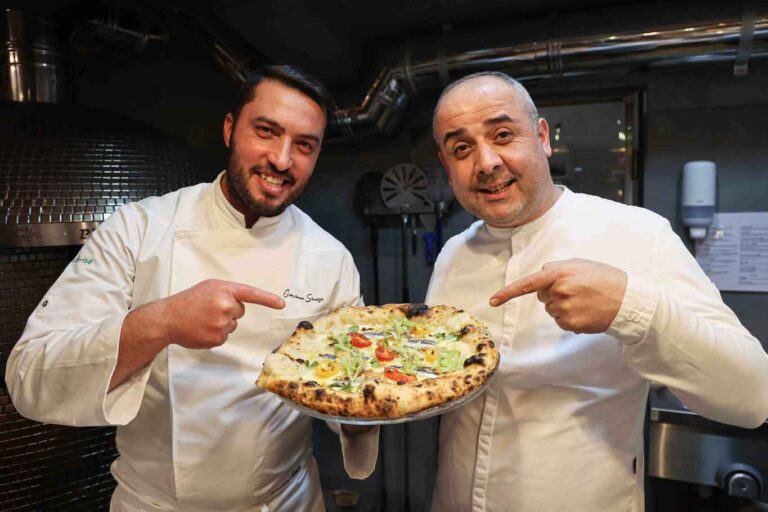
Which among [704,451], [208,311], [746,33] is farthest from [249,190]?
[746,33]

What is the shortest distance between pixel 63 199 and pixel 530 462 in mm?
2060

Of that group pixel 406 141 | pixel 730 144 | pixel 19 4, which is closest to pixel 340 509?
pixel 406 141

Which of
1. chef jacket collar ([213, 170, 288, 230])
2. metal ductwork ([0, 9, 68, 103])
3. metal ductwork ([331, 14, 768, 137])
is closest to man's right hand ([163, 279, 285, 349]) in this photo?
chef jacket collar ([213, 170, 288, 230])

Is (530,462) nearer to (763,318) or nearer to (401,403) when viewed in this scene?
(401,403)

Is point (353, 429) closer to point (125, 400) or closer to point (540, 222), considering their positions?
point (125, 400)

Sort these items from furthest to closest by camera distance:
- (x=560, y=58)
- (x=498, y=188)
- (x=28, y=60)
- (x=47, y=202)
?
(x=560, y=58), (x=28, y=60), (x=47, y=202), (x=498, y=188)

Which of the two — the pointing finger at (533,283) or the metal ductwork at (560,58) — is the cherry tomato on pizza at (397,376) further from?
the metal ductwork at (560,58)

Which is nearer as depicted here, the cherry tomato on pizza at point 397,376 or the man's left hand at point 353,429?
the cherry tomato on pizza at point 397,376

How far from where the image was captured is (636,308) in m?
1.12

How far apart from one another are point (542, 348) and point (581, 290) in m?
0.43

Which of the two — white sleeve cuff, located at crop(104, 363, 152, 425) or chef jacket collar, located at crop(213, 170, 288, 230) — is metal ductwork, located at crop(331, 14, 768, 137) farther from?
white sleeve cuff, located at crop(104, 363, 152, 425)

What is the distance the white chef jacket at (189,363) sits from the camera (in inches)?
54.6

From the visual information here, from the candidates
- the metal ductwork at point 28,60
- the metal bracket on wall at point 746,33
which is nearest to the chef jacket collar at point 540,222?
→ the metal bracket on wall at point 746,33

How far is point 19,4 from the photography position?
2.89 metres
